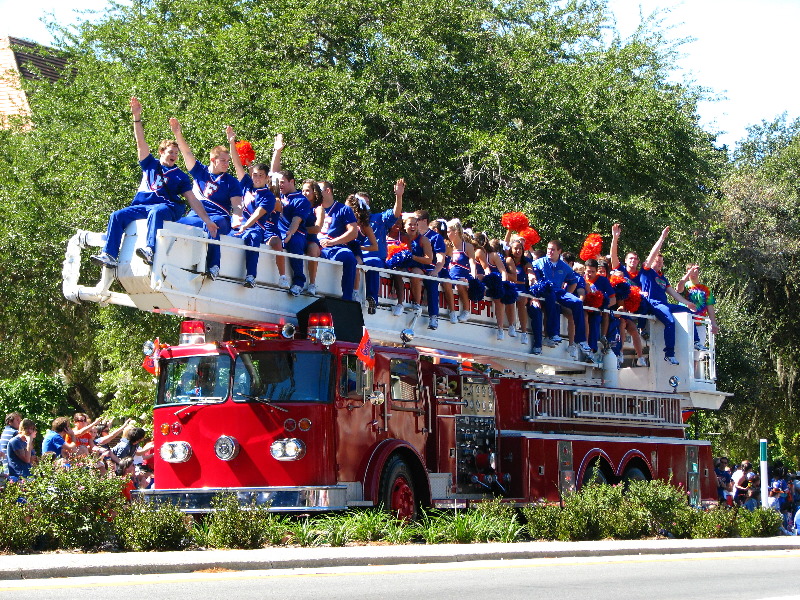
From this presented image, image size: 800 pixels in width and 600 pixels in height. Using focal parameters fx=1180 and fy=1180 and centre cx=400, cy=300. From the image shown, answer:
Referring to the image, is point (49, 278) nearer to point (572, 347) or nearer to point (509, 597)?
point (572, 347)

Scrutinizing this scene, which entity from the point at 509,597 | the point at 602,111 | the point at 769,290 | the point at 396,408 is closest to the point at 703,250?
the point at 602,111

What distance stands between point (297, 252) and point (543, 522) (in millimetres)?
4660

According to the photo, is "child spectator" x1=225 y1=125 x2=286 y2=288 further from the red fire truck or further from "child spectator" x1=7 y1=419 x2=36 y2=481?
"child spectator" x1=7 y1=419 x2=36 y2=481

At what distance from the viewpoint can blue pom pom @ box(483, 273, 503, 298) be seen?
52.0 ft

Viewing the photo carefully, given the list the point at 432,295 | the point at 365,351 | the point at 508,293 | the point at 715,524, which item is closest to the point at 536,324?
the point at 508,293

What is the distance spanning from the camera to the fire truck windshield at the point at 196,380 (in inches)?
503

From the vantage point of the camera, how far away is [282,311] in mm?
12820

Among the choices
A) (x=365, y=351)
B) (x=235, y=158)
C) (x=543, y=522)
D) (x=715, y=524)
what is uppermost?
(x=235, y=158)

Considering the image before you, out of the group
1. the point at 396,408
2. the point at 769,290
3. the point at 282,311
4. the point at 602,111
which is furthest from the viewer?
the point at 769,290

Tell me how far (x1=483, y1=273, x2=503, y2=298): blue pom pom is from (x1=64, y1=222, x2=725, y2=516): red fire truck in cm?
24

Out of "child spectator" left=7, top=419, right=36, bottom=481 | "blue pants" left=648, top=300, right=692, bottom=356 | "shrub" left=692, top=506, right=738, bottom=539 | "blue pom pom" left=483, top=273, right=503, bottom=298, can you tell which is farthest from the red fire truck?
"blue pants" left=648, top=300, right=692, bottom=356

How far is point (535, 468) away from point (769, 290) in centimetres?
2087

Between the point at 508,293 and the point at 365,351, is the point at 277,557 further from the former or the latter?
the point at 508,293

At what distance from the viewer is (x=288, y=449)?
1241 cm
